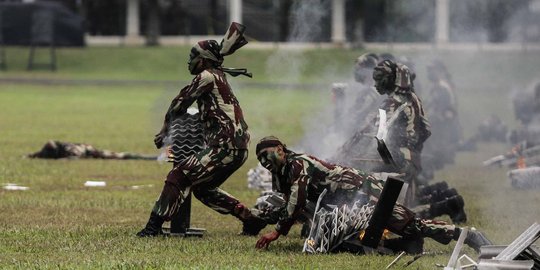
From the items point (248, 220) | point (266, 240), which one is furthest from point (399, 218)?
point (248, 220)

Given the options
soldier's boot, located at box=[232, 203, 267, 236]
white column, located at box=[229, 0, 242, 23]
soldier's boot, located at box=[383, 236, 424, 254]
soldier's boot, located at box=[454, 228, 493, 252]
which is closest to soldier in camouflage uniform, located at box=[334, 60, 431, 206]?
soldier's boot, located at box=[232, 203, 267, 236]

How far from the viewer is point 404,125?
17.0m

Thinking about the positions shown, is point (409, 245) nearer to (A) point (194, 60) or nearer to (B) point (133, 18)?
(A) point (194, 60)

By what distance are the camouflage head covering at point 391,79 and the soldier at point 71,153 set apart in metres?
10.5

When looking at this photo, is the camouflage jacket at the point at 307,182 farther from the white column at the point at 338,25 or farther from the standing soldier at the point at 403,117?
the white column at the point at 338,25

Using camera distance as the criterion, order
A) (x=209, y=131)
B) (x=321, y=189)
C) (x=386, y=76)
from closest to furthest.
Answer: (x=321, y=189) < (x=209, y=131) < (x=386, y=76)

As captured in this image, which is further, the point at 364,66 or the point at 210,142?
the point at 364,66

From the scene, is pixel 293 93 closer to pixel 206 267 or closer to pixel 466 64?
pixel 466 64

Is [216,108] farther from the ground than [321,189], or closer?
farther from the ground

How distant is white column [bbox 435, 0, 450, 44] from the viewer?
969 inches

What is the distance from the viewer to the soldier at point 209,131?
14734 millimetres

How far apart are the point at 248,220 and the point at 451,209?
2.89 metres

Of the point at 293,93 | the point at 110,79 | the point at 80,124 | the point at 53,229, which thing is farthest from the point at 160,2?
the point at 53,229

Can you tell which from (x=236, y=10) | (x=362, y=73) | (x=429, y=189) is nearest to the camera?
(x=429, y=189)
